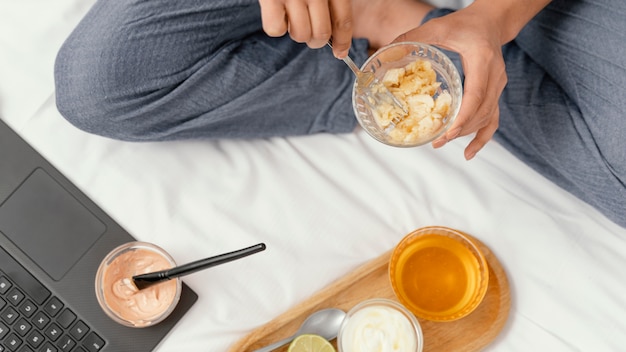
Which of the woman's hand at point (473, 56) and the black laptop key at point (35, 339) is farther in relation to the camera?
the black laptop key at point (35, 339)

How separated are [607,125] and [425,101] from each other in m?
0.36

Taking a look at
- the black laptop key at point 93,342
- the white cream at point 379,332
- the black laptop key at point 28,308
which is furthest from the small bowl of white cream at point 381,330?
the black laptop key at point 28,308

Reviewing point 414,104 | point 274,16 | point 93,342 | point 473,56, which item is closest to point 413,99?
point 414,104

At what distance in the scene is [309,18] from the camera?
2.21 feet

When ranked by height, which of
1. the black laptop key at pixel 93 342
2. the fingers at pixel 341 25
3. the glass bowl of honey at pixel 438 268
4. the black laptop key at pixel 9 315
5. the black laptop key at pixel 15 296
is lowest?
the glass bowl of honey at pixel 438 268

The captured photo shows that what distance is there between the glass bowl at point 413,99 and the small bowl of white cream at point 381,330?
0.98 ft

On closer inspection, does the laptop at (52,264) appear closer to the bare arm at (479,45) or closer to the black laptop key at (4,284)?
the black laptop key at (4,284)

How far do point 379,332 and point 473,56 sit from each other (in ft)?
1.43

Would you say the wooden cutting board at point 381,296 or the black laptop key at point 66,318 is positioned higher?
the black laptop key at point 66,318

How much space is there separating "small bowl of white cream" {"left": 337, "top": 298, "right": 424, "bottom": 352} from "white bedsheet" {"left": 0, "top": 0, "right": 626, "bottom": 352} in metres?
0.10

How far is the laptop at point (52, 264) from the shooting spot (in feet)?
3.00

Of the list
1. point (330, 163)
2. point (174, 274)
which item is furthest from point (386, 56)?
point (174, 274)

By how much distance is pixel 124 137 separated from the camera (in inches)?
38.6

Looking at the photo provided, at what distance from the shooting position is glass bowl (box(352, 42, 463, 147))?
74cm
